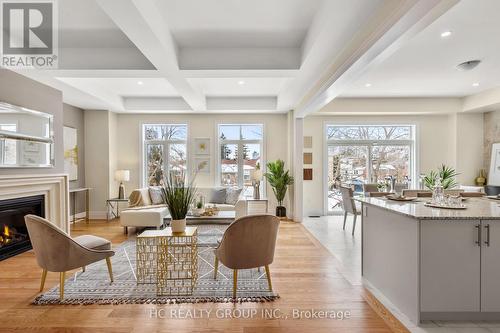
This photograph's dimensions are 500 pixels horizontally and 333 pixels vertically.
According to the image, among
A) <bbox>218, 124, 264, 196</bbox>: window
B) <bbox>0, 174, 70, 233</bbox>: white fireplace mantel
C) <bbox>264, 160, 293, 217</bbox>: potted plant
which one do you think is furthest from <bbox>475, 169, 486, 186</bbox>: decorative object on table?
<bbox>0, 174, 70, 233</bbox>: white fireplace mantel

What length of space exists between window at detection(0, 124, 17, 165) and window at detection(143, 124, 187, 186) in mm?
3214

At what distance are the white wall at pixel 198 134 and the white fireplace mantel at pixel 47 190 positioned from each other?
84.5 inches

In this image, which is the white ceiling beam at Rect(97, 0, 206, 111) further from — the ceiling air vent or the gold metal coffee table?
the ceiling air vent

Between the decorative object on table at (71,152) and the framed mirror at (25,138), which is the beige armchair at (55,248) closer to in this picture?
the framed mirror at (25,138)

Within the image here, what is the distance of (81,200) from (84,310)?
4.69 m

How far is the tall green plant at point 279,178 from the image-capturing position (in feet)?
20.6

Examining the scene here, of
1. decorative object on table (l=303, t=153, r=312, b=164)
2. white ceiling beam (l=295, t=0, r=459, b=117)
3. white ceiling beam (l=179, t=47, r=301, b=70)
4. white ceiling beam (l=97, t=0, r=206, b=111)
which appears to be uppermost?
white ceiling beam (l=179, t=47, r=301, b=70)

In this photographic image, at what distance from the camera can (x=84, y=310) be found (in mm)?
2373

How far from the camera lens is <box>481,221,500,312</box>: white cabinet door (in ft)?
6.98

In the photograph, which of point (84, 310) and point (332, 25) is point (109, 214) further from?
point (332, 25)

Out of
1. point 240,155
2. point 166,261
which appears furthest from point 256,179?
point 166,261

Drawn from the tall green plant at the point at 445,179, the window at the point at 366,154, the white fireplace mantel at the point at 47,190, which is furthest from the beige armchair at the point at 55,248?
A: the tall green plant at the point at 445,179

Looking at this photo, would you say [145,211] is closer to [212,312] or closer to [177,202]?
[177,202]

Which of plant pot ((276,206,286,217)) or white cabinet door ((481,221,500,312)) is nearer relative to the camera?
white cabinet door ((481,221,500,312))
